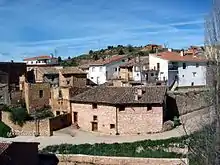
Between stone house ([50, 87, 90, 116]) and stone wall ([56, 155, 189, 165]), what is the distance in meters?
16.7

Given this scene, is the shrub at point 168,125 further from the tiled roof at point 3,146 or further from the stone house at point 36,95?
the tiled roof at point 3,146

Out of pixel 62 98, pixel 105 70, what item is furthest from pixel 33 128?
pixel 105 70

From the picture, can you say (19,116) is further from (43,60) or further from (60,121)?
(43,60)

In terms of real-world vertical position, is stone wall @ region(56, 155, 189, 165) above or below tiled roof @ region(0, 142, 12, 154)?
below

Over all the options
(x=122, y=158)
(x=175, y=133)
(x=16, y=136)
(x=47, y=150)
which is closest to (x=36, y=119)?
(x=16, y=136)

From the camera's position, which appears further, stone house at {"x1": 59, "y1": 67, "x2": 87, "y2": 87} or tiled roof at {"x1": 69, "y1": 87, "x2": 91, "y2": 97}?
stone house at {"x1": 59, "y1": 67, "x2": 87, "y2": 87}

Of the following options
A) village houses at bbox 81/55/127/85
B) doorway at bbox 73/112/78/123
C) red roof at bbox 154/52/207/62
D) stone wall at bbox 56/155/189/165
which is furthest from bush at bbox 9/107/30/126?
village houses at bbox 81/55/127/85

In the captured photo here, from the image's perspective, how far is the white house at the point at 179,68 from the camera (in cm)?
5997

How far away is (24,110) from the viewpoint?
47750 millimetres

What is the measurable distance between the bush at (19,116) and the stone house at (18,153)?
16.2m

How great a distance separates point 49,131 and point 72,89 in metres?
6.24

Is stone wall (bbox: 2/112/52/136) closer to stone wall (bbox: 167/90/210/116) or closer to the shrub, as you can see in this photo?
A: the shrub

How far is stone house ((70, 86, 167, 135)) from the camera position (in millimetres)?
41844

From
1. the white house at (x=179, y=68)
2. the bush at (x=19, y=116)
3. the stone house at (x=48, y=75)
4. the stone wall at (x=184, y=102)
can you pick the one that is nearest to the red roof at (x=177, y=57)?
the white house at (x=179, y=68)
